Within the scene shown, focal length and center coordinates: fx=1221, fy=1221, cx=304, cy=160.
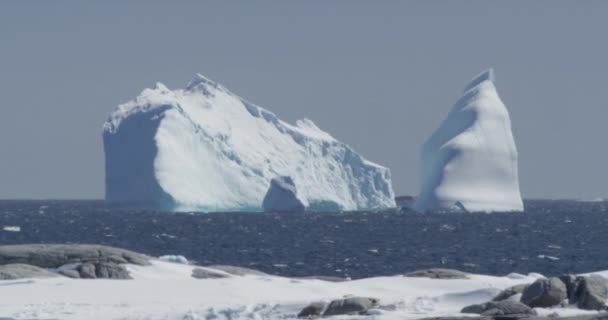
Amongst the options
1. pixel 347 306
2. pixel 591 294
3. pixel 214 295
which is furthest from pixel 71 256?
pixel 591 294

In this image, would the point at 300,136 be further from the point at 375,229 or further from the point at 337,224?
the point at 375,229

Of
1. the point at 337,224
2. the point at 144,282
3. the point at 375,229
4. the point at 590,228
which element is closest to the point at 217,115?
the point at 337,224

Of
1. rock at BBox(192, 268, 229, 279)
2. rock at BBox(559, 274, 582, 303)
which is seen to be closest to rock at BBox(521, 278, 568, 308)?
rock at BBox(559, 274, 582, 303)

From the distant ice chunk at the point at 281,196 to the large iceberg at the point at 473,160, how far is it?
985 centimetres

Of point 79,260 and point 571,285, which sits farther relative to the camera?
→ point 79,260

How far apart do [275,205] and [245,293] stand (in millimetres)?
63715

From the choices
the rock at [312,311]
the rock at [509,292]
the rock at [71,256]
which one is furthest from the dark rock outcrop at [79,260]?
the rock at [509,292]

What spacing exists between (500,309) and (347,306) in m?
2.51

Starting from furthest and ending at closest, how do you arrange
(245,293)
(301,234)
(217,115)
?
(217,115)
(301,234)
(245,293)

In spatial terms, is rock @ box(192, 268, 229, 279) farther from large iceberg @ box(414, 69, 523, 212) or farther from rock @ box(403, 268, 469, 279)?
large iceberg @ box(414, 69, 523, 212)

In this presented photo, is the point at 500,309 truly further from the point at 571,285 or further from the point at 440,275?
the point at 440,275

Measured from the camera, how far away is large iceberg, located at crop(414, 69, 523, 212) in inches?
3014

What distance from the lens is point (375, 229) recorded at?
230ft

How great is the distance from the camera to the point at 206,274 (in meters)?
24.0
